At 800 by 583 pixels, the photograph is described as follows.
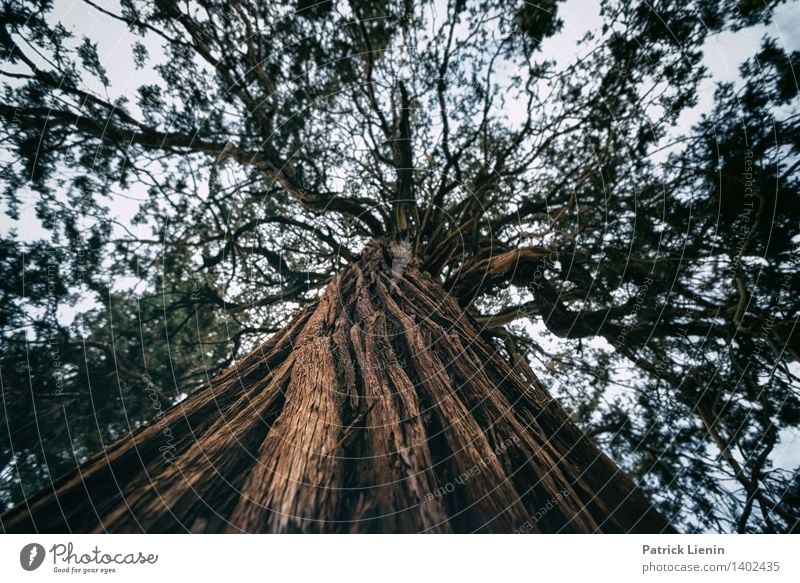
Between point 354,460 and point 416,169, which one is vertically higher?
point 416,169

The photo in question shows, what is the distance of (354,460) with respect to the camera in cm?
74

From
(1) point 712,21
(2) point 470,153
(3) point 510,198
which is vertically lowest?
(3) point 510,198

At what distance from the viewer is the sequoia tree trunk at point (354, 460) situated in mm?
648

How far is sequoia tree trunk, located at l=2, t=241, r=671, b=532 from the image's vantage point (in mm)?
648

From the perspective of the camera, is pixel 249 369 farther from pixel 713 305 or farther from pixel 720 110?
pixel 720 110

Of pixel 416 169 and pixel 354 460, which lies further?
pixel 416 169

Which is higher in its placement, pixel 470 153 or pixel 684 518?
pixel 470 153
